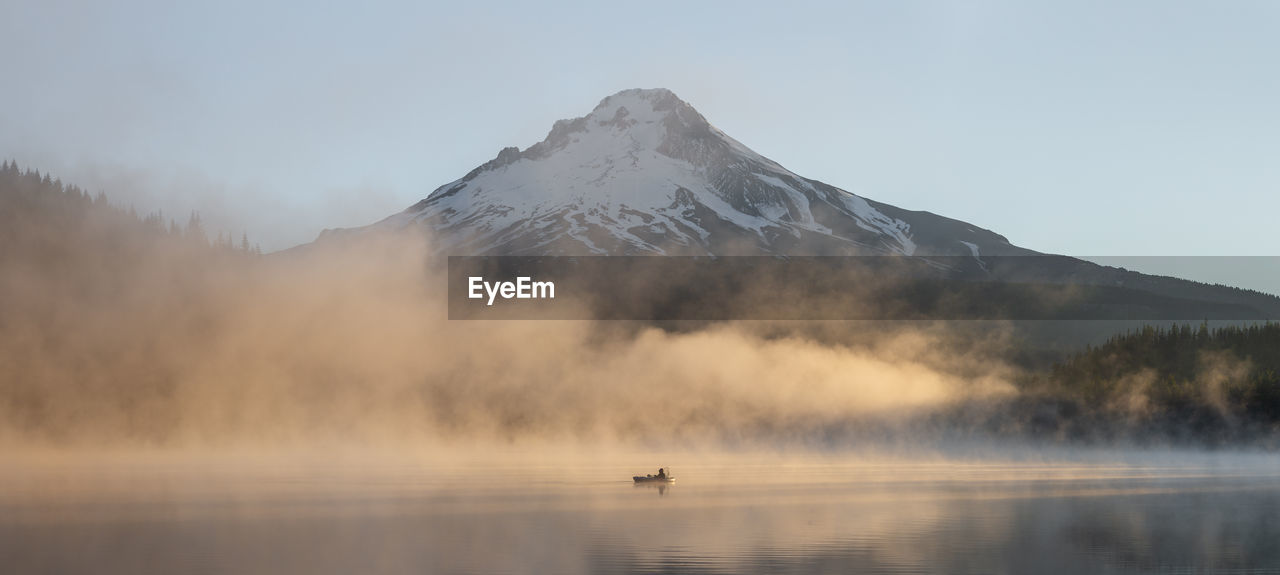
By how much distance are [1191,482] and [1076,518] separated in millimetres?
58111

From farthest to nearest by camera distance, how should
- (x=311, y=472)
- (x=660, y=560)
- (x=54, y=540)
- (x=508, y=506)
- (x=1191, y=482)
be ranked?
(x=311, y=472), (x=1191, y=482), (x=508, y=506), (x=54, y=540), (x=660, y=560)

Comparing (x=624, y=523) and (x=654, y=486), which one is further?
(x=654, y=486)

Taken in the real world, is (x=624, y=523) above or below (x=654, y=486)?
below

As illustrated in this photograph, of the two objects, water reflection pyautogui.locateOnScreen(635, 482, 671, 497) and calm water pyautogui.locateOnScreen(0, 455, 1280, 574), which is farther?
water reflection pyautogui.locateOnScreen(635, 482, 671, 497)

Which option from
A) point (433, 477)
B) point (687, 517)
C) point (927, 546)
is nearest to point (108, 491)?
point (433, 477)

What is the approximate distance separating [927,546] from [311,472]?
110248 mm

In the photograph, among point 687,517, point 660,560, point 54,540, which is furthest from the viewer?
point 687,517

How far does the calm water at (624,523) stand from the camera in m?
79.0

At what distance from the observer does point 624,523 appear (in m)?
102

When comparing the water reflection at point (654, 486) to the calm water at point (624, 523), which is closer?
the calm water at point (624, 523)

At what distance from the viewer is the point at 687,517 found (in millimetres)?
107938

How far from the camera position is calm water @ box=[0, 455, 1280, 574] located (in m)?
79.0

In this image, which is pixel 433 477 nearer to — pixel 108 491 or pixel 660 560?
pixel 108 491

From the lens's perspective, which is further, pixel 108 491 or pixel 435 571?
pixel 108 491
